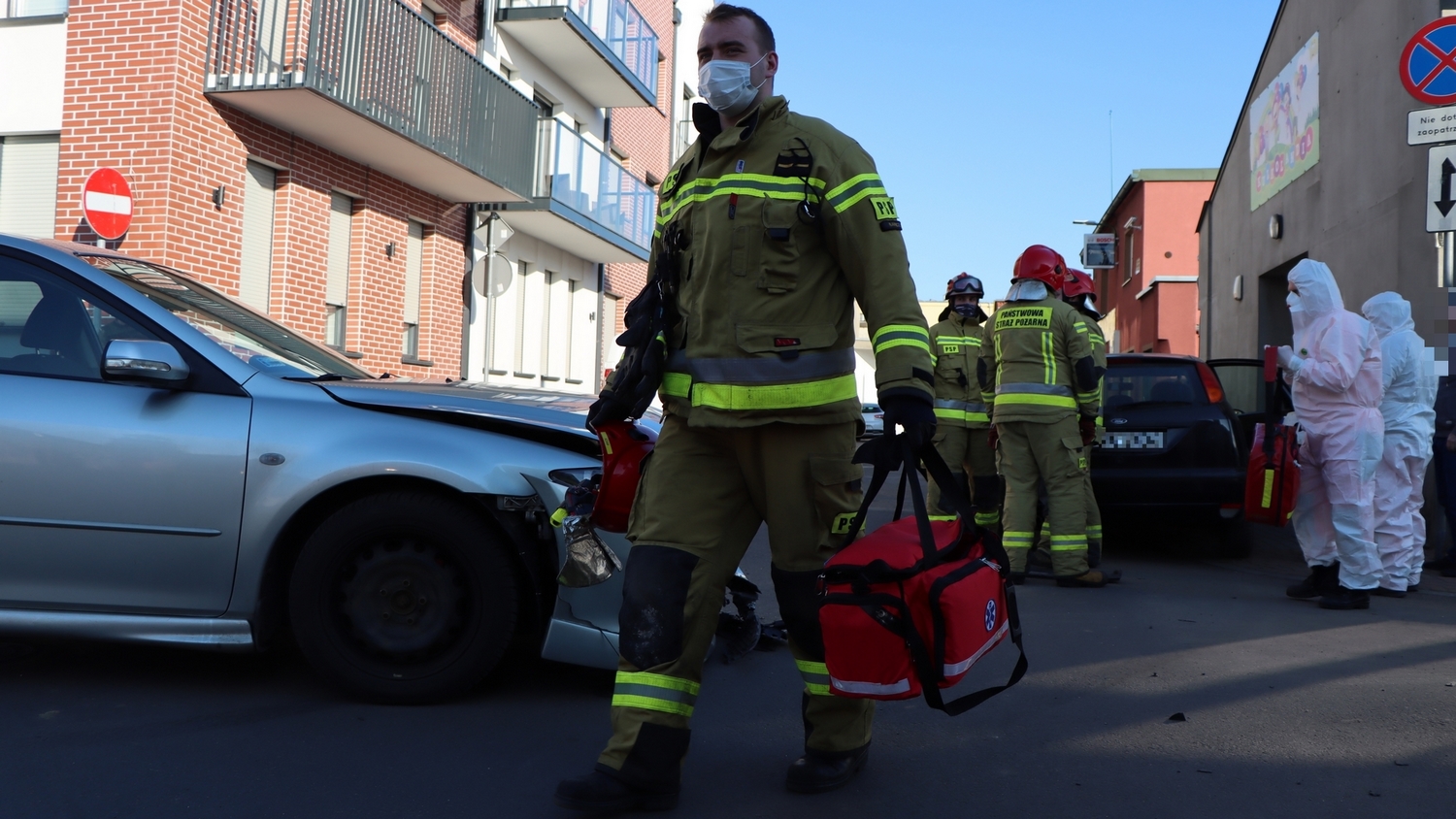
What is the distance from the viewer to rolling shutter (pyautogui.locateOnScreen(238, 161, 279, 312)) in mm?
12430

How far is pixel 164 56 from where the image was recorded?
11172 millimetres

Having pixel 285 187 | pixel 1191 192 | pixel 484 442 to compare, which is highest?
pixel 1191 192

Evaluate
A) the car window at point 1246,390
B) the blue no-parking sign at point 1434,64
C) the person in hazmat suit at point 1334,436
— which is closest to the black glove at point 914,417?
the person in hazmat suit at point 1334,436

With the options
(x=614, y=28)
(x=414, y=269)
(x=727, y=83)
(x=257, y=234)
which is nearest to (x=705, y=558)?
(x=727, y=83)

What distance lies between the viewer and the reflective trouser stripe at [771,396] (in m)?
3.05

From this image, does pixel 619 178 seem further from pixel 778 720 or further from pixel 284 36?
pixel 778 720

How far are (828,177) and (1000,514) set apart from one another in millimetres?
5743

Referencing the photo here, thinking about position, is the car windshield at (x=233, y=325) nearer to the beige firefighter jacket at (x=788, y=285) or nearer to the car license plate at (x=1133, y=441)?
the beige firefighter jacket at (x=788, y=285)

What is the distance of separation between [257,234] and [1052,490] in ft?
Answer: 29.5

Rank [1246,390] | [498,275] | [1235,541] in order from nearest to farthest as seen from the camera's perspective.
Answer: [1235,541]
[1246,390]
[498,275]

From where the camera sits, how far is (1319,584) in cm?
677

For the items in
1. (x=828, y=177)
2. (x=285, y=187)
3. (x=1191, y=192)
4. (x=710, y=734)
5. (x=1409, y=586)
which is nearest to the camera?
(x=828, y=177)

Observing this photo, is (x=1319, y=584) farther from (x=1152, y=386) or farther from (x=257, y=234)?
(x=257, y=234)

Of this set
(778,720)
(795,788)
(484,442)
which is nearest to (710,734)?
(778,720)
